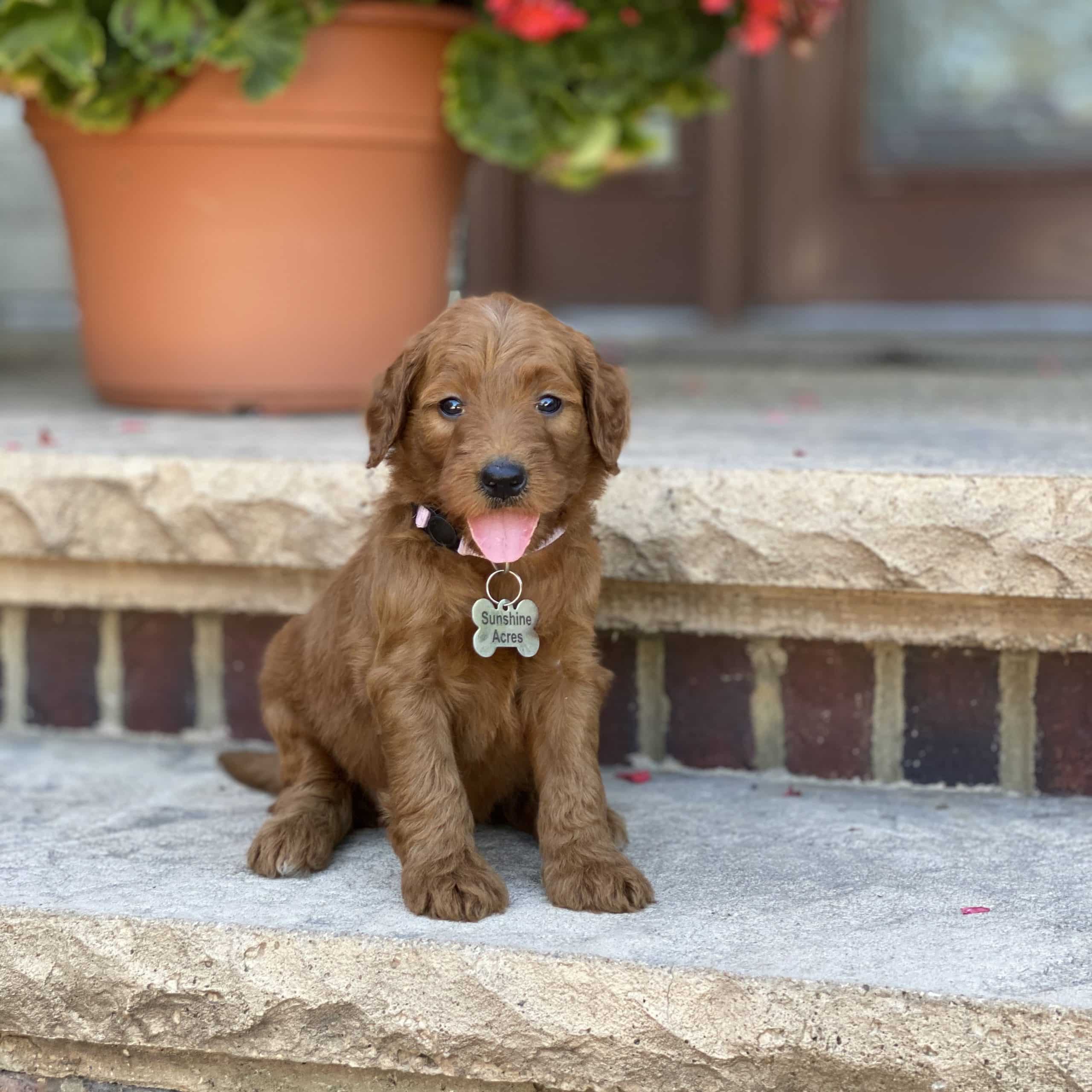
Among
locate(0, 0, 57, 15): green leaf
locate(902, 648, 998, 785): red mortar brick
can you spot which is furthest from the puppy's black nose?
locate(0, 0, 57, 15): green leaf

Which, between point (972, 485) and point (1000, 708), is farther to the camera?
point (1000, 708)

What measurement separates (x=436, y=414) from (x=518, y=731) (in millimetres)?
503

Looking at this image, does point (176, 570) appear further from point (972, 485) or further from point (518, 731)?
point (972, 485)

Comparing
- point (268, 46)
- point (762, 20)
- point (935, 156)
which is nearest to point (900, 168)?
point (935, 156)

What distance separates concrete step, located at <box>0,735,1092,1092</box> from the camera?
6.02ft

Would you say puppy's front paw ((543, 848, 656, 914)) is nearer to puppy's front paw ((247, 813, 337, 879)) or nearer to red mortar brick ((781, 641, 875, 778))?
puppy's front paw ((247, 813, 337, 879))

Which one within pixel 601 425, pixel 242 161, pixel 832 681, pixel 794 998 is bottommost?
pixel 794 998

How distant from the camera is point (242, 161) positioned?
338 centimetres

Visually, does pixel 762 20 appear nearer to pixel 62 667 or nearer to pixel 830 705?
pixel 830 705

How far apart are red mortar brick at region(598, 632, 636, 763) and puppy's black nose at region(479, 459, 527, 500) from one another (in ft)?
2.57

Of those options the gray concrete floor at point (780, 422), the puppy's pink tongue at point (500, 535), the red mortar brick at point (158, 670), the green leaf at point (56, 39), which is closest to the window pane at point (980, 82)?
the gray concrete floor at point (780, 422)

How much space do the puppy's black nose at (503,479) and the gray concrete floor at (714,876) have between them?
0.60 meters

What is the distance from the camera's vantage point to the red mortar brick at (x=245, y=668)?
114 inches

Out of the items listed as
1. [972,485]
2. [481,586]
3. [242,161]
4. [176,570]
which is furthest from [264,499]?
[972,485]
